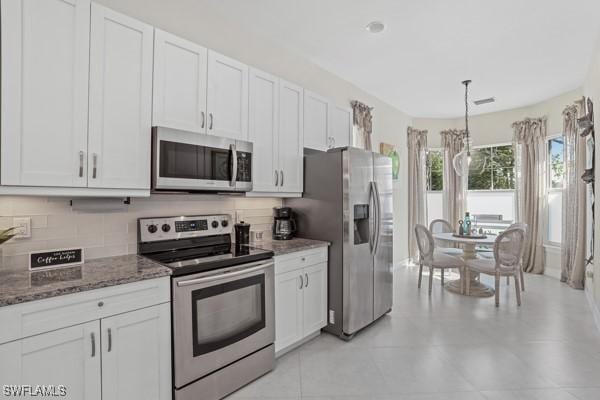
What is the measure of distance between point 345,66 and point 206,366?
3.56 metres

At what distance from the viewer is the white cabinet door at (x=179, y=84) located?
206 centimetres

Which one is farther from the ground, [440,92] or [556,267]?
[440,92]

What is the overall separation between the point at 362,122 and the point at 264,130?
7.44ft

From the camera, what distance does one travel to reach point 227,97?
246cm

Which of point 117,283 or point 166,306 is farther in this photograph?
point 166,306

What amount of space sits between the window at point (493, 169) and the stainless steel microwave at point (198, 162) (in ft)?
17.9

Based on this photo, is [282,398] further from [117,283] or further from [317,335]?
[117,283]

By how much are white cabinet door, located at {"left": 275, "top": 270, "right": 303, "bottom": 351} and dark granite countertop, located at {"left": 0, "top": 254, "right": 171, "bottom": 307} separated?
1.01m

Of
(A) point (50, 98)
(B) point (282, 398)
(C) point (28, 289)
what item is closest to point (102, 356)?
(C) point (28, 289)

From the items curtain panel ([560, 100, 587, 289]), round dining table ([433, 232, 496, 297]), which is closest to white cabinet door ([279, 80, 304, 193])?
round dining table ([433, 232, 496, 297])

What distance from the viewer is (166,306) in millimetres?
1798

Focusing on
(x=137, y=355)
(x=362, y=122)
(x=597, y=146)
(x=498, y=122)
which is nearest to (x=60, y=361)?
(x=137, y=355)

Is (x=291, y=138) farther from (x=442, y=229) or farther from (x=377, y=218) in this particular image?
(x=442, y=229)

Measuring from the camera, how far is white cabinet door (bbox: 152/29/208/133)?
81.0 inches
